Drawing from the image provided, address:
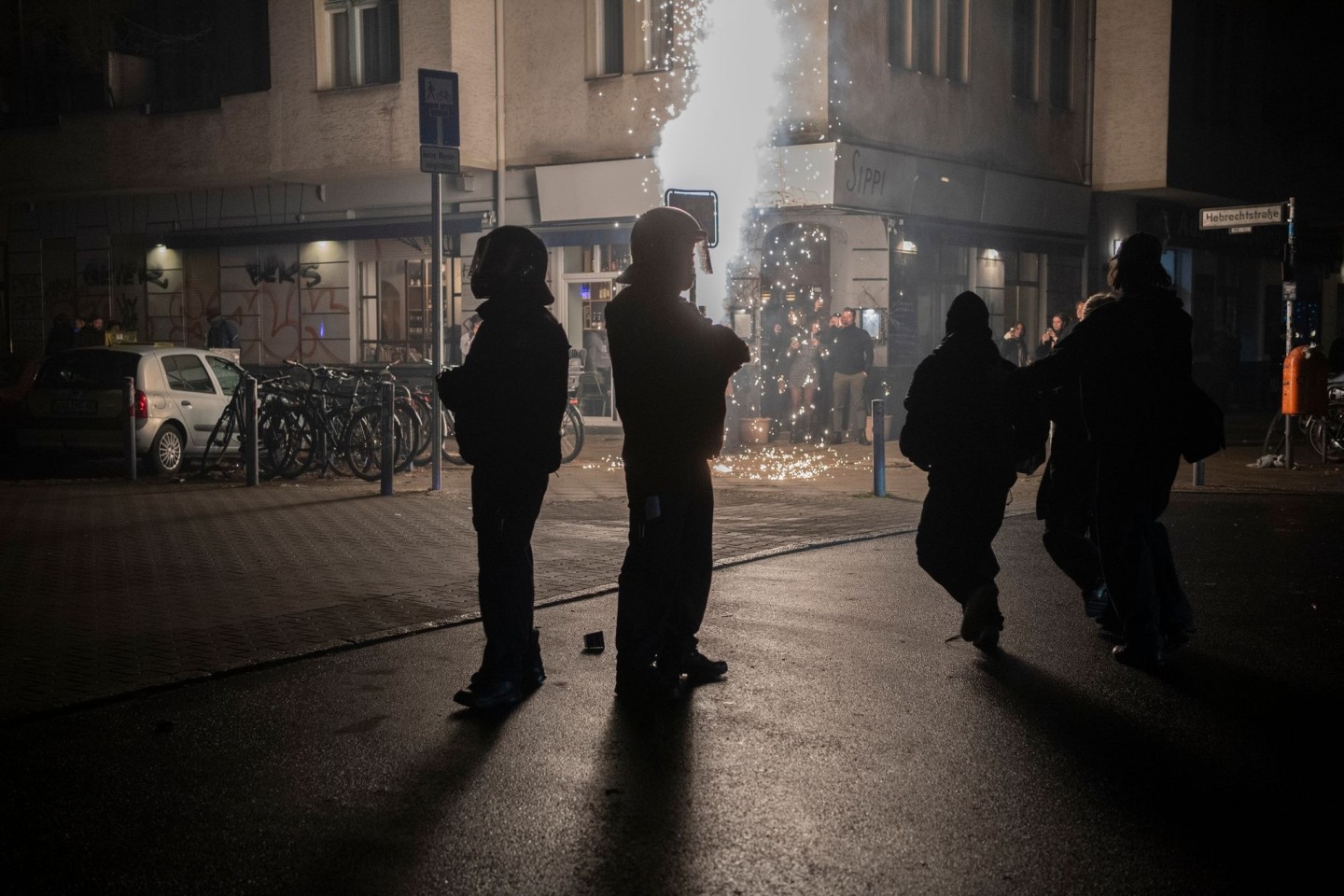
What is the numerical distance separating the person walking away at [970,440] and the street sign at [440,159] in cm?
689

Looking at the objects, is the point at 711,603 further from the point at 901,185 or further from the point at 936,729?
the point at 901,185

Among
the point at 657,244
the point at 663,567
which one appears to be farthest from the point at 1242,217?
the point at 663,567

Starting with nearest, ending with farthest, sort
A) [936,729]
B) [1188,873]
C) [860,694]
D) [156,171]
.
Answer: [1188,873] < [936,729] < [860,694] < [156,171]

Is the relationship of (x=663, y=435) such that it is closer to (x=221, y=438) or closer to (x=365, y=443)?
(x=365, y=443)

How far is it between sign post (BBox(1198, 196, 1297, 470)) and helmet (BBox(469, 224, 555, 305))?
500 inches

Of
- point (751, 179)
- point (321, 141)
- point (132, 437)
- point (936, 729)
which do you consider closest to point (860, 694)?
point (936, 729)

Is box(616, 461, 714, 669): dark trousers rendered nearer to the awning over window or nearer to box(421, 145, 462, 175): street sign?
box(421, 145, 462, 175): street sign

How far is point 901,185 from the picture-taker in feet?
75.3

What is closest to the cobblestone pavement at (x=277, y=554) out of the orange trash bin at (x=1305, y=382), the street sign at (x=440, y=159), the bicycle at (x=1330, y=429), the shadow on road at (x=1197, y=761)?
the orange trash bin at (x=1305, y=382)

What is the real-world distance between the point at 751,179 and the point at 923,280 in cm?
370

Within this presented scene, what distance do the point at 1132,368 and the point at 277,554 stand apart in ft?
19.8

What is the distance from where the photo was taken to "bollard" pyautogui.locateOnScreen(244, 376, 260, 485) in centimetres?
1512

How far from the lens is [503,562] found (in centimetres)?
601

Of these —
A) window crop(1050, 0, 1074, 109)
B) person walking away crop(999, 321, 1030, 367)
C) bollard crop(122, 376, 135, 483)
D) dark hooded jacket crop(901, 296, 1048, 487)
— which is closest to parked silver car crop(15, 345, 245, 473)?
bollard crop(122, 376, 135, 483)
